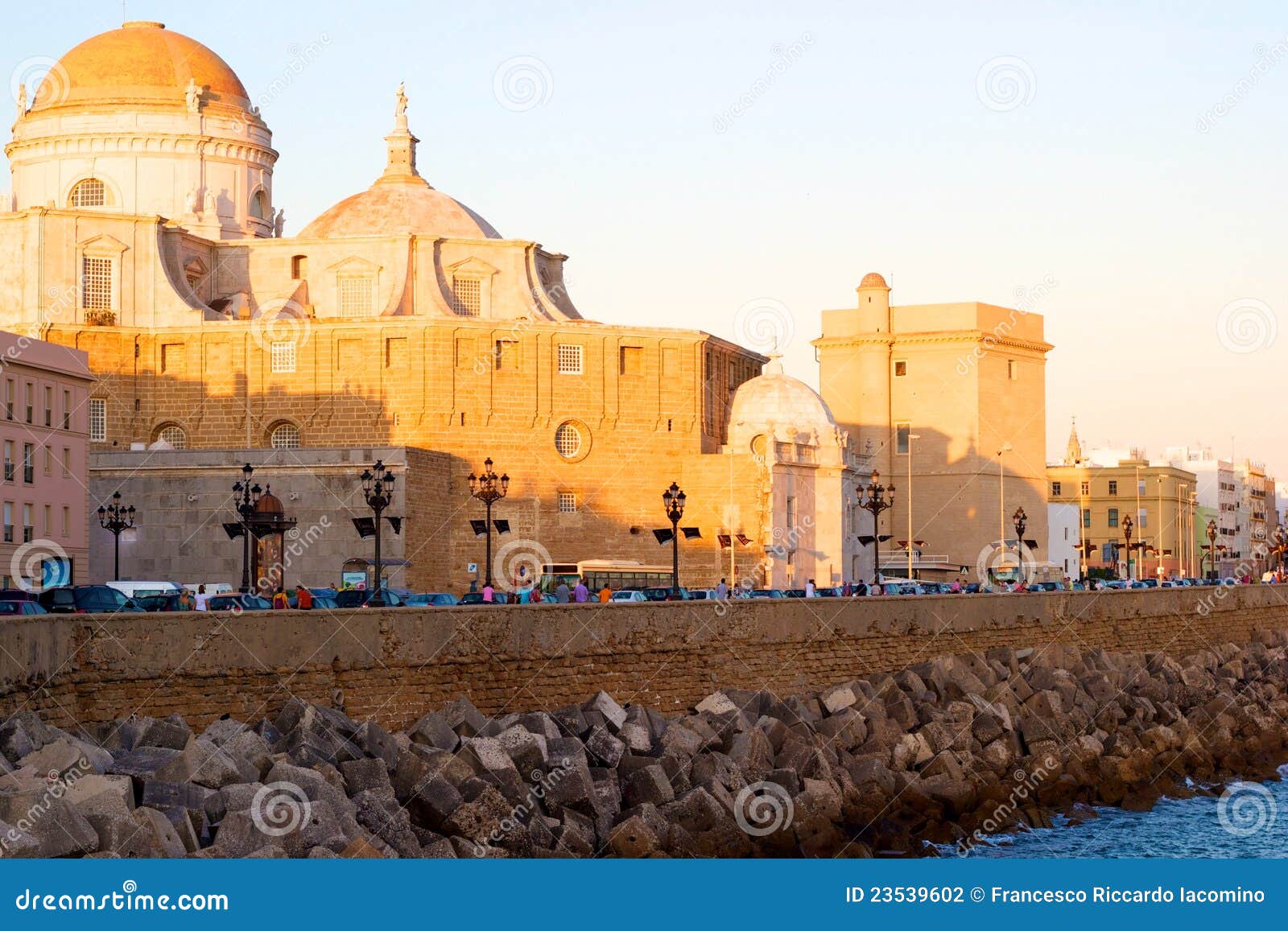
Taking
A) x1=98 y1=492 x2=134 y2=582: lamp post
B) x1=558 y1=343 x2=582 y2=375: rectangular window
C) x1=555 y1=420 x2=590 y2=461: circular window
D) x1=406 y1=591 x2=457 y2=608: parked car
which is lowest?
x1=406 y1=591 x2=457 y2=608: parked car

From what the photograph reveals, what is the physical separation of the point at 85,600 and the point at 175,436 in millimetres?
33041

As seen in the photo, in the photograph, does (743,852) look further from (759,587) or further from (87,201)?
(87,201)

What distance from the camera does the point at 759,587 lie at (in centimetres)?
6238

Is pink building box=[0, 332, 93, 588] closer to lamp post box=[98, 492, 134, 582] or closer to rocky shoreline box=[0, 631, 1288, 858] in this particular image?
lamp post box=[98, 492, 134, 582]

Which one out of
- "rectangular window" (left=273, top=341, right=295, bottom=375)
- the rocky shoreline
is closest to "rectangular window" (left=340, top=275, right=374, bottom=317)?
"rectangular window" (left=273, top=341, right=295, bottom=375)

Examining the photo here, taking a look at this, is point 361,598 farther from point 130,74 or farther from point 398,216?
point 130,74

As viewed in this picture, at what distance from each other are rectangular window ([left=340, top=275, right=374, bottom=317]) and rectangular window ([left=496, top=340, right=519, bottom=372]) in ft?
24.7

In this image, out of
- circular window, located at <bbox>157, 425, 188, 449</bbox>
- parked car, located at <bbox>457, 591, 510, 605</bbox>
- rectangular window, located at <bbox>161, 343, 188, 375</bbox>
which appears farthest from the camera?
rectangular window, located at <bbox>161, 343, 188, 375</bbox>

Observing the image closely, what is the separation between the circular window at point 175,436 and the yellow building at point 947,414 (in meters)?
36.5

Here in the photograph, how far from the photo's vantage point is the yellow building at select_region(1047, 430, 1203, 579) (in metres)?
111

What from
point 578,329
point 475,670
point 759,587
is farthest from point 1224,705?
point 578,329

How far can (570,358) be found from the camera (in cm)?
6359

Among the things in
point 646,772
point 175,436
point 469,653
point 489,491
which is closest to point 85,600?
point 469,653

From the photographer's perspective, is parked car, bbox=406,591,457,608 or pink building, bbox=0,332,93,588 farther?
pink building, bbox=0,332,93,588
